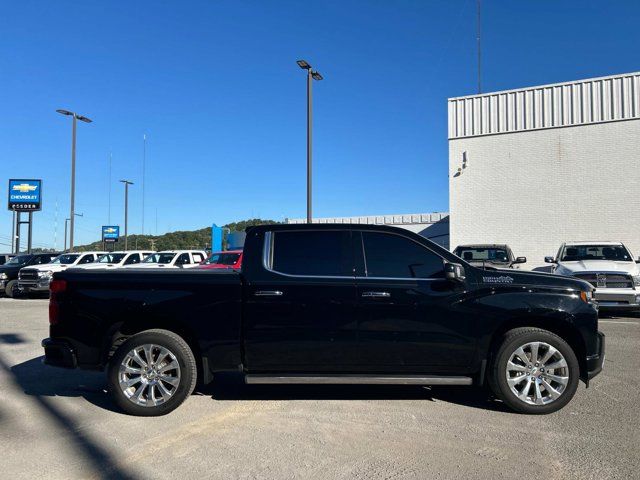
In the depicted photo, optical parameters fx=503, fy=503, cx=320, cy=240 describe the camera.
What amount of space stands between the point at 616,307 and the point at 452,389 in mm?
7318

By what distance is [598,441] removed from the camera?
4.27m

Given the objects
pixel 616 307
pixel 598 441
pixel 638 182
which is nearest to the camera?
pixel 598 441

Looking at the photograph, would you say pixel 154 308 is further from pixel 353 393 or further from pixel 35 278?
pixel 35 278

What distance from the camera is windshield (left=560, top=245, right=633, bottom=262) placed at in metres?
13.2

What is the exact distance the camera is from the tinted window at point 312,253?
520cm

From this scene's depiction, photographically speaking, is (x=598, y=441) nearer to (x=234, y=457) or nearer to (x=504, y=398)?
(x=504, y=398)

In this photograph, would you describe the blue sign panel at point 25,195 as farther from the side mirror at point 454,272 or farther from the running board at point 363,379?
the side mirror at point 454,272

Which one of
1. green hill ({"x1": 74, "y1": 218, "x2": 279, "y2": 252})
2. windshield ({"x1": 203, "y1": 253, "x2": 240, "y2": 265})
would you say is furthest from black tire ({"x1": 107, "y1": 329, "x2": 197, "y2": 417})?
green hill ({"x1": 74, "y1": 218, "x2": 279, "y2": 252})

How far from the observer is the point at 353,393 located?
18.8 feet

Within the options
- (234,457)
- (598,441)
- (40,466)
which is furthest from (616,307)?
(40,466)

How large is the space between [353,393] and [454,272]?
1.88m

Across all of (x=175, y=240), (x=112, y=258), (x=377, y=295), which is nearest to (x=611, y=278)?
(x=377, y=295)

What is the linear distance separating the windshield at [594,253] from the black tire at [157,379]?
11408 millimetres

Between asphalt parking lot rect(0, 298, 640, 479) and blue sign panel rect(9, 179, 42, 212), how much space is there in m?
35.4
